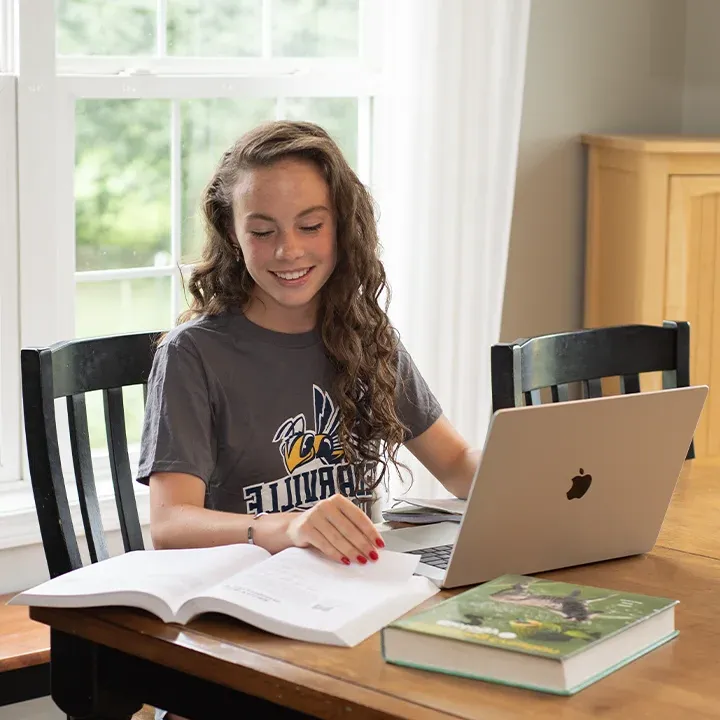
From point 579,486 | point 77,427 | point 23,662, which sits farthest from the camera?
point 23,662

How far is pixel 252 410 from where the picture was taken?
6.10ft

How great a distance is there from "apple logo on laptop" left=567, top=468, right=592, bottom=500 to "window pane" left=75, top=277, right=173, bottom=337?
1638mm

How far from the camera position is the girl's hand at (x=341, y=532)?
4.69 feet

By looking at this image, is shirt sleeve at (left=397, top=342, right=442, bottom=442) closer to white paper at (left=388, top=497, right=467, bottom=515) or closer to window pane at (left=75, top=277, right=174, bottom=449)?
white paper at (left=388, top=497, right=467, bottom=515)

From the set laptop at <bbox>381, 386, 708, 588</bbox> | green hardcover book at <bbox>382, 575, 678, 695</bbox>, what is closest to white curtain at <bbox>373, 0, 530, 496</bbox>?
laptop at <bbox>381, 386, 708, 588</bbox>

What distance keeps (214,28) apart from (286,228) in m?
1.27

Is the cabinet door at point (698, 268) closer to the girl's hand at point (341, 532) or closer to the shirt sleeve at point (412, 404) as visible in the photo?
the shirt sleeve at point (412, 404)

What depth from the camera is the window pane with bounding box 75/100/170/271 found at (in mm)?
2834

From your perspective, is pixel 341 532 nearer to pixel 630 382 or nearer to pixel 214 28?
pixel 630 382

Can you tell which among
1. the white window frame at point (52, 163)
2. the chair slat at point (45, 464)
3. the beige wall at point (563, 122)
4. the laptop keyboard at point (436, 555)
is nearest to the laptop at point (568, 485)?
the laptop keyboard at point (436, 555)

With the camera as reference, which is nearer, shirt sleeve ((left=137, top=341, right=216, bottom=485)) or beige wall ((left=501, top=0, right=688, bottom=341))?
shirt sleeve ((left=137, top=341, right=216, bottom=485))

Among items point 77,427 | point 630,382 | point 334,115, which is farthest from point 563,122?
point 77,427

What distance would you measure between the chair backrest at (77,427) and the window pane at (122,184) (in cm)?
102

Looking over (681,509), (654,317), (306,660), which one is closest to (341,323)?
(681,509)
